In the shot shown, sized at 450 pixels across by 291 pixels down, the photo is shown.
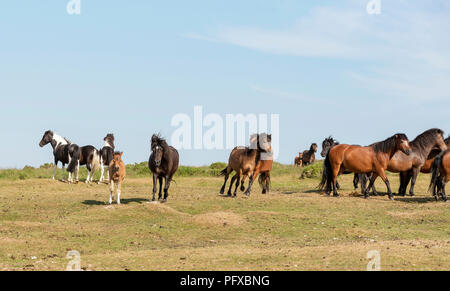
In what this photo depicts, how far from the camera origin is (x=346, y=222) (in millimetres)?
20047

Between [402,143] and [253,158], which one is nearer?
[253,158]

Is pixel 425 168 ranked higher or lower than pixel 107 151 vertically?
lower

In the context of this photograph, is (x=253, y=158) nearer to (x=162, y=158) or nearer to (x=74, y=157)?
(x=162, y=158)

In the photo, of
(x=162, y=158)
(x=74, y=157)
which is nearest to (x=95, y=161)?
(x=74, y=157)

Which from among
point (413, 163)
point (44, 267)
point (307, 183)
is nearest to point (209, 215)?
point (44, 267)

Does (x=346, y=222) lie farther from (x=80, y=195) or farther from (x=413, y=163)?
(x=80, y=195)

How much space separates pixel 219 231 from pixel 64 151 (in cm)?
1910

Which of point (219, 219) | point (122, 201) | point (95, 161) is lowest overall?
point (219, 219)

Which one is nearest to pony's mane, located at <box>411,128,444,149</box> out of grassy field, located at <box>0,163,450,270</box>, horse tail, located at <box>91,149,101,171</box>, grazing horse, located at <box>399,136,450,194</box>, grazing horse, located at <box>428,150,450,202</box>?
grazing horse, located at <box>399,136,450,194</box>

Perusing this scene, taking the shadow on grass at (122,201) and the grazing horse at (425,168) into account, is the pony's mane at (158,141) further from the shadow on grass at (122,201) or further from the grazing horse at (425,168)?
the grazing horse at (425,168)

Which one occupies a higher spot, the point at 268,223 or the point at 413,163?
the point at 413,163

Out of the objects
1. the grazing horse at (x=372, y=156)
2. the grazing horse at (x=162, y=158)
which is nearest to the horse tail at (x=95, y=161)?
the grazing horse at (x=162, y=158)

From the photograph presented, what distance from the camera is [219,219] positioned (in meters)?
18.9
